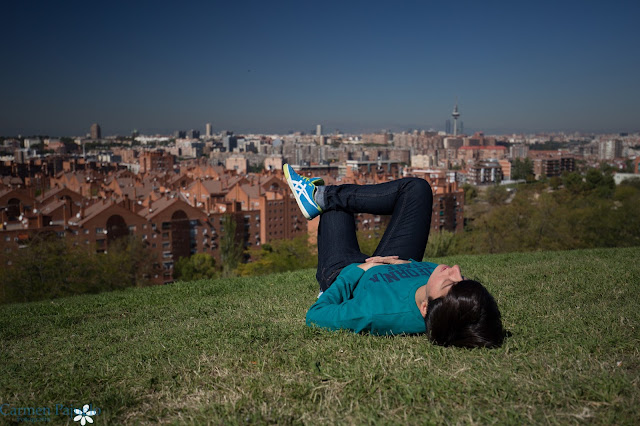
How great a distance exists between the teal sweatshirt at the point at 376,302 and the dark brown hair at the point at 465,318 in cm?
11

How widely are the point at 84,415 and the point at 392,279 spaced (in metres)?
1.20

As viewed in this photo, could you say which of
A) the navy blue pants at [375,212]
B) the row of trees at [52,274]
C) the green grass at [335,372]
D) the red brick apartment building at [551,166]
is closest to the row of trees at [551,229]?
the row of trees at [52,274]

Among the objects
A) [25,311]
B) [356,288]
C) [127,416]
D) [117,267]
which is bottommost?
[117,267]

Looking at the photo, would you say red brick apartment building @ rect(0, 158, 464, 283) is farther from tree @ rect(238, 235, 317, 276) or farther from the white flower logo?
the white flower logo

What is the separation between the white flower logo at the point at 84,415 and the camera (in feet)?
4.84

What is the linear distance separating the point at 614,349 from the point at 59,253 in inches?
617

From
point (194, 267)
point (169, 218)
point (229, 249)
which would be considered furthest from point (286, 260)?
point (169, 218)

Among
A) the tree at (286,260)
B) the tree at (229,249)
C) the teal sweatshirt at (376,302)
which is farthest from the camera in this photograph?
the tree at (229,249)

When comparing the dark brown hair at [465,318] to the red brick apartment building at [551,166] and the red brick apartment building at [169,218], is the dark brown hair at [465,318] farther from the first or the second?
the red brick apartment building at [551,166]

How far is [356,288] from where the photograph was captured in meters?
2.16

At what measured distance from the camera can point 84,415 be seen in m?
1.50

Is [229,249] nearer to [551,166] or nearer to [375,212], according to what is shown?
[375,212]

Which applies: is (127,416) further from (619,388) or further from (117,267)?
(117,267)

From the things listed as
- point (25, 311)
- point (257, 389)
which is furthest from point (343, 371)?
point (25, 311)
